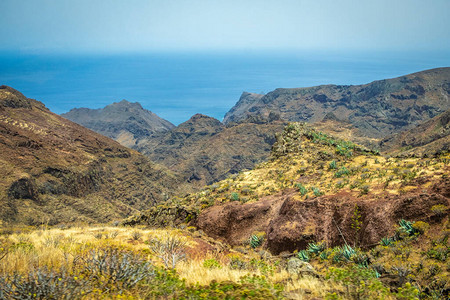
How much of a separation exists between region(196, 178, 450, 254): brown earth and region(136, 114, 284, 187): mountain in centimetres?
8575

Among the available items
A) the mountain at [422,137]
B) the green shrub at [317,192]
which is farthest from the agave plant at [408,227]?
the mountain at [422,137]

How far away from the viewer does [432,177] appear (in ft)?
40.2

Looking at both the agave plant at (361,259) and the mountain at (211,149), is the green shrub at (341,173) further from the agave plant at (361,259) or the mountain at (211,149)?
the mountain at (211,149)

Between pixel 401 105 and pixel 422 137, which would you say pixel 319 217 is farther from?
pixel 401 105

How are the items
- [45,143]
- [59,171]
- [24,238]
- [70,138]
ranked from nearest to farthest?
1. [24,238]
2. [59,171]
3. [45,143]
4. [70,138]

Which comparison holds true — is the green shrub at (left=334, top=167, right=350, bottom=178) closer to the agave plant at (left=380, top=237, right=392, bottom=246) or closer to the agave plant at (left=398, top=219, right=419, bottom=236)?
the agave plant at (left=398, top=219, right=419, bottom=236)

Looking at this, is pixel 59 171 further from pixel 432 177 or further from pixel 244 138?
pixel 244 138

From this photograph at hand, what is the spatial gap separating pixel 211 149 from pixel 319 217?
112 metres

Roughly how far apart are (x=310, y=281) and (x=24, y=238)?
11.1 metres

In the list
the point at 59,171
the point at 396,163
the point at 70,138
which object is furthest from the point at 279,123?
the point at 396,163

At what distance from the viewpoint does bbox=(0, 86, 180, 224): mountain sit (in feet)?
143

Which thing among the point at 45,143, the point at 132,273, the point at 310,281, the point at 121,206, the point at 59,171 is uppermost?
the point at 132,273

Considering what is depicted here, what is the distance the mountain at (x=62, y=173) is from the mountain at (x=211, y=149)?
21.0 m

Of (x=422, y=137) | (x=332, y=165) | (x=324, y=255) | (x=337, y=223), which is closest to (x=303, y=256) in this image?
(x=324, y=255)
